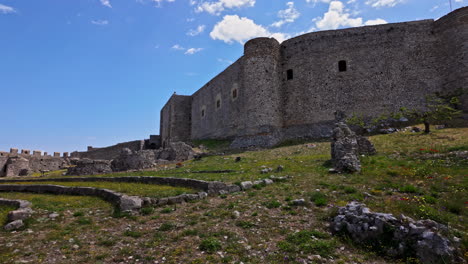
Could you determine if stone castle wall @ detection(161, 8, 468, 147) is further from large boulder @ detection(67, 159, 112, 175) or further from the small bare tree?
large boulder @ detection(67, 159, 112, 175)

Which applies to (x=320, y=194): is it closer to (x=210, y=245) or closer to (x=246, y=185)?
(x=246, y=185)

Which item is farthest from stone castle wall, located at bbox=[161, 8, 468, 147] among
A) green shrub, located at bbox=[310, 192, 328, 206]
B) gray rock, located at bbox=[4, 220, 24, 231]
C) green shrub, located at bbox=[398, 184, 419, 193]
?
gray rock, located at bbox=[4, 220, 24, 231]

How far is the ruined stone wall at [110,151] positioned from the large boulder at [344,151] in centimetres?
4244

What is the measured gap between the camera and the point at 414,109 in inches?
1005

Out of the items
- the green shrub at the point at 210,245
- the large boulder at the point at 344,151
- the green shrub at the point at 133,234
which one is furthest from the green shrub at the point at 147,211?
the large boulder at the point at 344,151

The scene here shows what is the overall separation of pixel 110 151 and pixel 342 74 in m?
44.8

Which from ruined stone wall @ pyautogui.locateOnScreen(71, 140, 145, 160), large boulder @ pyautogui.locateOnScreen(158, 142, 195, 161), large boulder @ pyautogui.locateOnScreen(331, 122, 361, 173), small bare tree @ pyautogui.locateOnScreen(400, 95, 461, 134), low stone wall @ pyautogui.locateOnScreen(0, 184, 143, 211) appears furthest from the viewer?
ruined stone wall @ pyautogui.locateOnScreen(71, 140, 145, 160)

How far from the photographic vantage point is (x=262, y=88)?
3075cm

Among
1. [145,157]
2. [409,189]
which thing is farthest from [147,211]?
[145,157]

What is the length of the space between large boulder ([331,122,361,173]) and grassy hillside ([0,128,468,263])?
2.35 feet

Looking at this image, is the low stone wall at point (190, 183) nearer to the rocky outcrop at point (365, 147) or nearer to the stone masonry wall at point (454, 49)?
the rocky outcrop at point (365, 147)

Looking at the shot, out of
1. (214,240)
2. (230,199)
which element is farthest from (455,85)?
(214,240)

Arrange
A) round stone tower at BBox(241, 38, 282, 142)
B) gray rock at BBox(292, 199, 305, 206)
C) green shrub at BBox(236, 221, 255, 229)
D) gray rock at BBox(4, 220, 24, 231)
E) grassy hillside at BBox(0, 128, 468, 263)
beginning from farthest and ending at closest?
round stone tower at BBox(241, 38, 282, 142) < gray rock at BBox(292, 199, 305, 206) < gray rock at BBox(4, 220, 24, 231) < green shrub at BBox(236, 221, 255, 229) < grassy hillside at BBox(0, 128, 468, 263)

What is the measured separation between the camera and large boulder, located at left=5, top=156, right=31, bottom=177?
34531 millimetres
